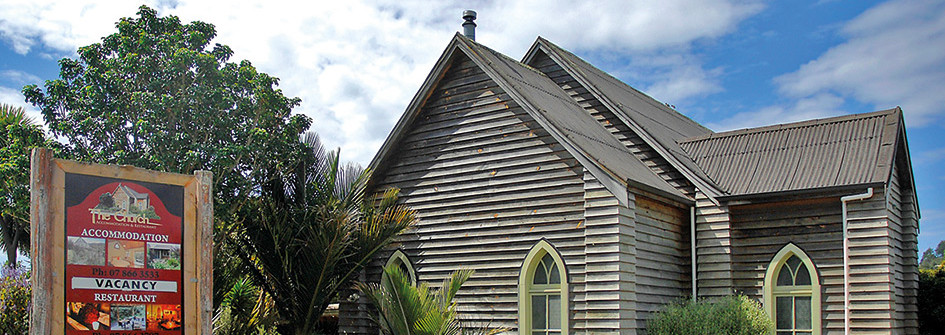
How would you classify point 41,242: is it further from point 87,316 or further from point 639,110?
point 639,110

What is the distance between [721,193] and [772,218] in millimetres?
1050

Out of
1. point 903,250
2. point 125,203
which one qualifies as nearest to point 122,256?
point 125,203

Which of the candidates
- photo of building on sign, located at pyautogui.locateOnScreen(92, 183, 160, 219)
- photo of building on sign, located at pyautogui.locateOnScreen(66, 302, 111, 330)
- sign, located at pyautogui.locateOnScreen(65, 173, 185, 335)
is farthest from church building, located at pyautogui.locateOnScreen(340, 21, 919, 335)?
photo of building on sign, located at pyautogui.locateOnScreen(66, 302, 111, 330)

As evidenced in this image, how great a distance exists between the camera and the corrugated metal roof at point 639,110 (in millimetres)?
16625

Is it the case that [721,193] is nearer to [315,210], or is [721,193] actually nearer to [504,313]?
[504,313]

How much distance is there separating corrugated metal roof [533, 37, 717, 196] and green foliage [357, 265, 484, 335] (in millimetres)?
4640

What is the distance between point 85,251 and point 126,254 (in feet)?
1.23

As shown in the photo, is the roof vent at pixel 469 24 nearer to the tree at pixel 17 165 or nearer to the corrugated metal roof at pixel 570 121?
the corrugated metal roof at pixel 570 121

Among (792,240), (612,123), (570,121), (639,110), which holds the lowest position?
(792,240)

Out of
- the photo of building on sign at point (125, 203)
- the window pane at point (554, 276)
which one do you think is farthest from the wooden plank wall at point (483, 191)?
the photo of building on sign at point (125, 203)

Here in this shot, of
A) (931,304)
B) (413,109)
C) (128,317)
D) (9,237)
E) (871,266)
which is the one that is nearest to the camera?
(128,317)

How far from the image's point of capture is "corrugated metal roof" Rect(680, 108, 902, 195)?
49.8 feet

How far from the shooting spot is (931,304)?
19.8 meters

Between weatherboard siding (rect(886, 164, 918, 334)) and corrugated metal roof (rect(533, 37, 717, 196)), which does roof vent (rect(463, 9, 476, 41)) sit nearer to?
corrugated metal roof (rect(533, 37, 717, 196))
